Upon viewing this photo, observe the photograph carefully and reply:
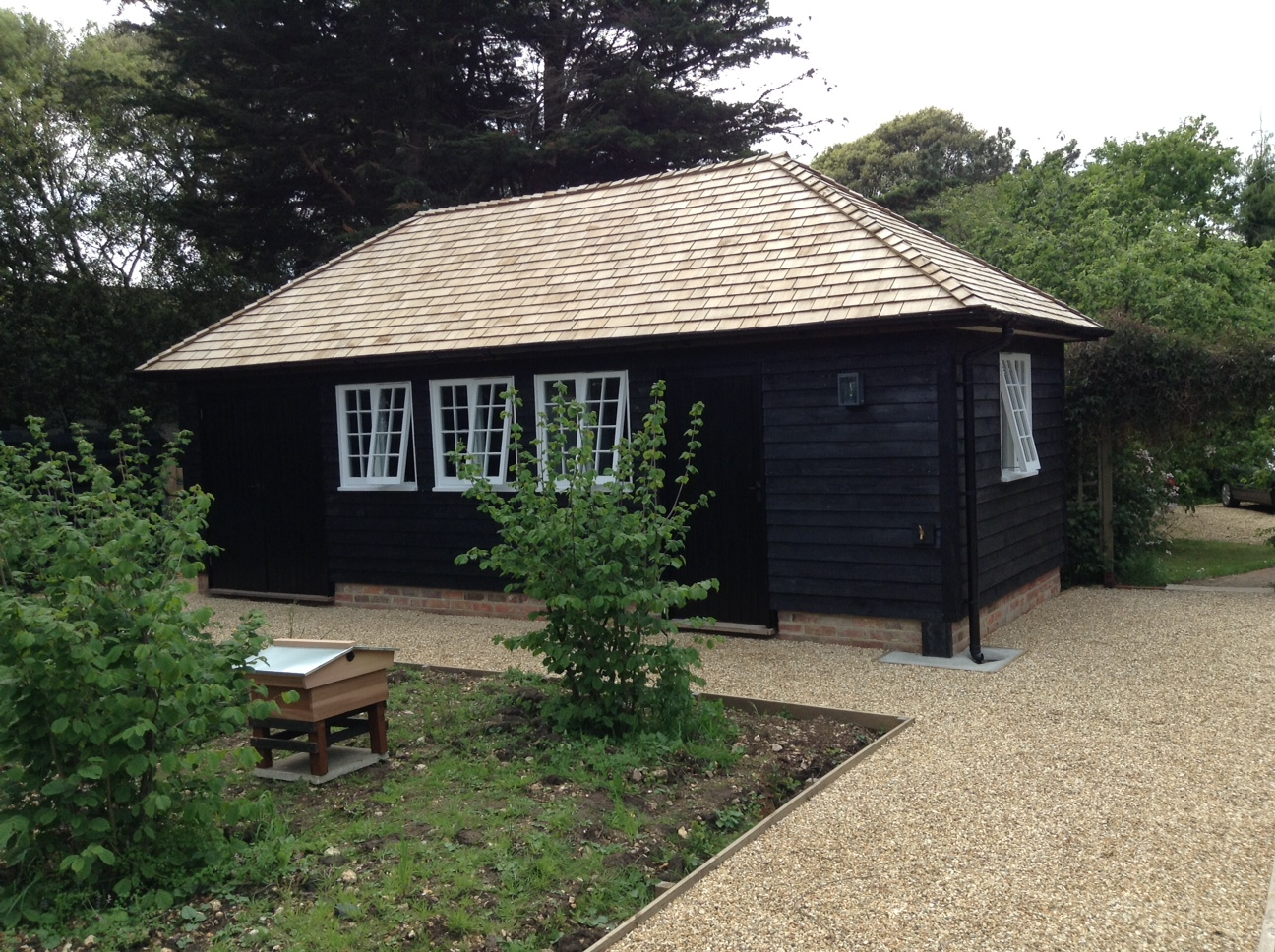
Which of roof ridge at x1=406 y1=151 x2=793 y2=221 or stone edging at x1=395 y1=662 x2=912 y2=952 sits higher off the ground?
roof ridge at x1=406 y1=151 x2=793 y2=221

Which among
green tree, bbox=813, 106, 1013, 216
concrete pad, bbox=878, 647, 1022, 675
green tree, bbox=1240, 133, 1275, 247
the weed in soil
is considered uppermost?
green tree, bbox=813, 106, 1013, 216

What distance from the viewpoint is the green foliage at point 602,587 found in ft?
18.8

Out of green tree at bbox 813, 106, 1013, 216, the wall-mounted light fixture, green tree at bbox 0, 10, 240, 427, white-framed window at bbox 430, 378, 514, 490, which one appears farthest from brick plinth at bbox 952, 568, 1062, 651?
green tree at bbox 813, 106, 1013, 216

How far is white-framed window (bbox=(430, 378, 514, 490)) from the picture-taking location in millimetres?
10492

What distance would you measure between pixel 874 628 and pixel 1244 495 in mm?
15474

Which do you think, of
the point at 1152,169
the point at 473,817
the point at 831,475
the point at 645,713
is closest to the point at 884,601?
the point at 831,475

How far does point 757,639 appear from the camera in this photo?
29.9 ft

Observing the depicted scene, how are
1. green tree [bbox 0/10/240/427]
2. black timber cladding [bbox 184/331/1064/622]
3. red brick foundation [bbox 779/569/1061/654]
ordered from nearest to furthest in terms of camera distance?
1. black timber cladding [bbox 184/331/1064/622]
2. red brick foundation [bbox 779/569/1061/654]
3. green tree [bbox 0/10/240/427]

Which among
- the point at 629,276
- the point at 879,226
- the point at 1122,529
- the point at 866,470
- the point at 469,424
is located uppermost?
the point at 879,226

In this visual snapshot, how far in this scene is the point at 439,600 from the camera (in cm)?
1102

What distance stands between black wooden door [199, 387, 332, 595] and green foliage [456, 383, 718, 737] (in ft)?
20.3

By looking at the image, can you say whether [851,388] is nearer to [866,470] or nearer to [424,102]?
[866,470]

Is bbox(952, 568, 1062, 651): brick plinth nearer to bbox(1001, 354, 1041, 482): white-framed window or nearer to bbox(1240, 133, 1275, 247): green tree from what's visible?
bbox(1001, 354, 1041, 482): white-framed window

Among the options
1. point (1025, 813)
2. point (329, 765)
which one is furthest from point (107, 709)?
point (1025, 813)
